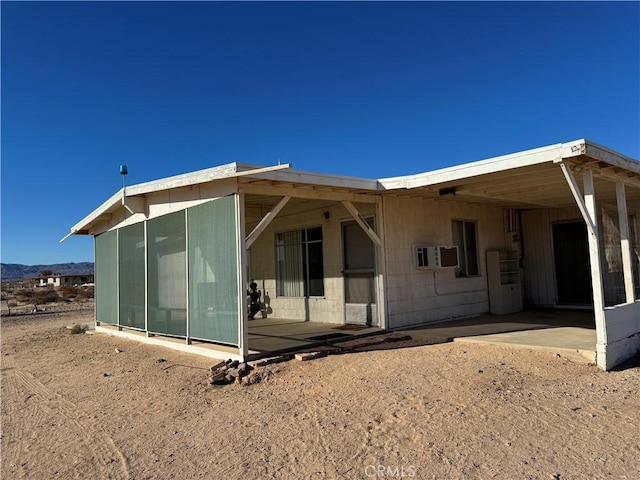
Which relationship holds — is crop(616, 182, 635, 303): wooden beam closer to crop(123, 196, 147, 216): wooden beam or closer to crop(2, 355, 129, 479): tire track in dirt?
crop(2, 355, 129, 479): tire track in dirt

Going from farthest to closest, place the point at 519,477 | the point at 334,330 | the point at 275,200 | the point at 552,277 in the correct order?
the point at 552,277, the point at 275,200, the point at 334,330, the point at 519,477

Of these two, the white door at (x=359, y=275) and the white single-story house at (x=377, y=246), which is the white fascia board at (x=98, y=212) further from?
the white door at (x=359, y=275)

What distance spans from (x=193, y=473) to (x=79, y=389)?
3.42 m

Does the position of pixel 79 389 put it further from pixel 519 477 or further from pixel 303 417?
pixel 519 477

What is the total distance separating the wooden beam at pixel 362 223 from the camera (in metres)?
7.70

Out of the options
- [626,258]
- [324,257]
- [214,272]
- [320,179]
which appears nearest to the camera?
[626,258]

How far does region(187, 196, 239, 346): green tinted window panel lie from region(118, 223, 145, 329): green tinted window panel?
7.13ft

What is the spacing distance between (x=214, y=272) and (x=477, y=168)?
4220 mm

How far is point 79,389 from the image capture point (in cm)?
568

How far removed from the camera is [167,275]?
7816mm

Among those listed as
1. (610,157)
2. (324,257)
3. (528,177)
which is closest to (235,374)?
(324,257)

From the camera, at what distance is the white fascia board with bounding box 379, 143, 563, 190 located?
5.49 meters

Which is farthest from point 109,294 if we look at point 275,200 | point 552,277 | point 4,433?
point 552,277

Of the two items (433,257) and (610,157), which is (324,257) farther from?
(610,157)
